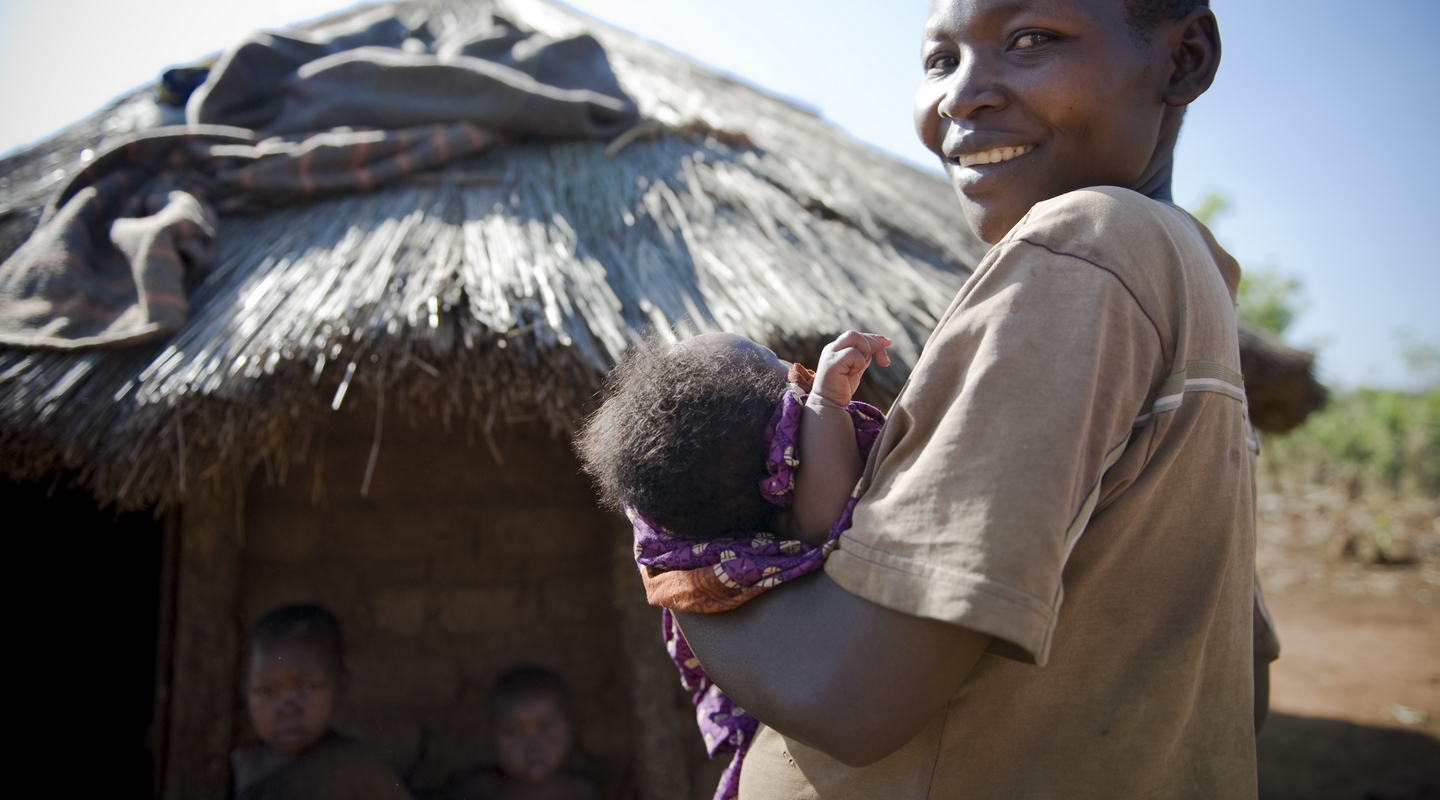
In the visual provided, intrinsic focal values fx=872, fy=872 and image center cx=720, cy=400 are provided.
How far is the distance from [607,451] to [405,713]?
119 inches

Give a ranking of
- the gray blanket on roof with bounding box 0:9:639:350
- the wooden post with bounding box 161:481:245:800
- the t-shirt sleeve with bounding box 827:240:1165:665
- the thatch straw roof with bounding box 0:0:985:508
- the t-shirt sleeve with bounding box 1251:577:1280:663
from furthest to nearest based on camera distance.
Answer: the wooden post with bounding box 161:481:245:800 → the gray blanket on roof with bounding box 0:9:639:350 → the thatch straw roof with bounding box 0:0:985:508 → the t-shirt sleeve with bounding box 1251:577:1280:663 → the t-shirt sleeve with bounding box 827:240:1165:665

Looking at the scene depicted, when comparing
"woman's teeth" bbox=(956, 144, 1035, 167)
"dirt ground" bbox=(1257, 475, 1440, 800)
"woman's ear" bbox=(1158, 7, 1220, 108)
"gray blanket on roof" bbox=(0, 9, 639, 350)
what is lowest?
"dirt ground" bbox=(1257, 475, 1440, 800)

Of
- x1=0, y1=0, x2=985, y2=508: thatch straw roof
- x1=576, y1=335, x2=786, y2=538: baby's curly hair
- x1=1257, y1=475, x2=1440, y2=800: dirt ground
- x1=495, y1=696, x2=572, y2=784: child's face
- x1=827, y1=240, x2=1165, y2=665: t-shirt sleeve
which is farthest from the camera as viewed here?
x1=1257, y1=475, x2=1440, y2=800: dirt ground

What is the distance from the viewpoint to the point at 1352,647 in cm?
803

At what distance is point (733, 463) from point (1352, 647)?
9.30 metres

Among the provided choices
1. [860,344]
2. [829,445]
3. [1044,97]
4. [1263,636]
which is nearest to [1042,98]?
[1044,97]

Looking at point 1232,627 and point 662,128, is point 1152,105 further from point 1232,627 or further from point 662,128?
point 662,128

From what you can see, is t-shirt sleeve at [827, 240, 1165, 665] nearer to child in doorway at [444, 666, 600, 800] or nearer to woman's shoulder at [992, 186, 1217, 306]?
woman's shoulder at [992, 186, 1217, 306]

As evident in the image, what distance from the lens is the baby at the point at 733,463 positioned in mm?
1012

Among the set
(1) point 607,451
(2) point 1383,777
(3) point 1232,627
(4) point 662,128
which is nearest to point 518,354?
(1) point 607,451

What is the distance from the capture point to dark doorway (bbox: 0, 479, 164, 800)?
4.36 meters

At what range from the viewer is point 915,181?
5.62 metres

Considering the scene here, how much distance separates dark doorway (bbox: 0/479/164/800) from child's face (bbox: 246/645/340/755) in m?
1.57

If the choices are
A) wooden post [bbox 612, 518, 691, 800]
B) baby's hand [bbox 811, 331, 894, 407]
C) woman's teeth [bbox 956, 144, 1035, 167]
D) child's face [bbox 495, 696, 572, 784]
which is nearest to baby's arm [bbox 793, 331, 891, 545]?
baby's hand [bbox 811, 331, 894, 407]
